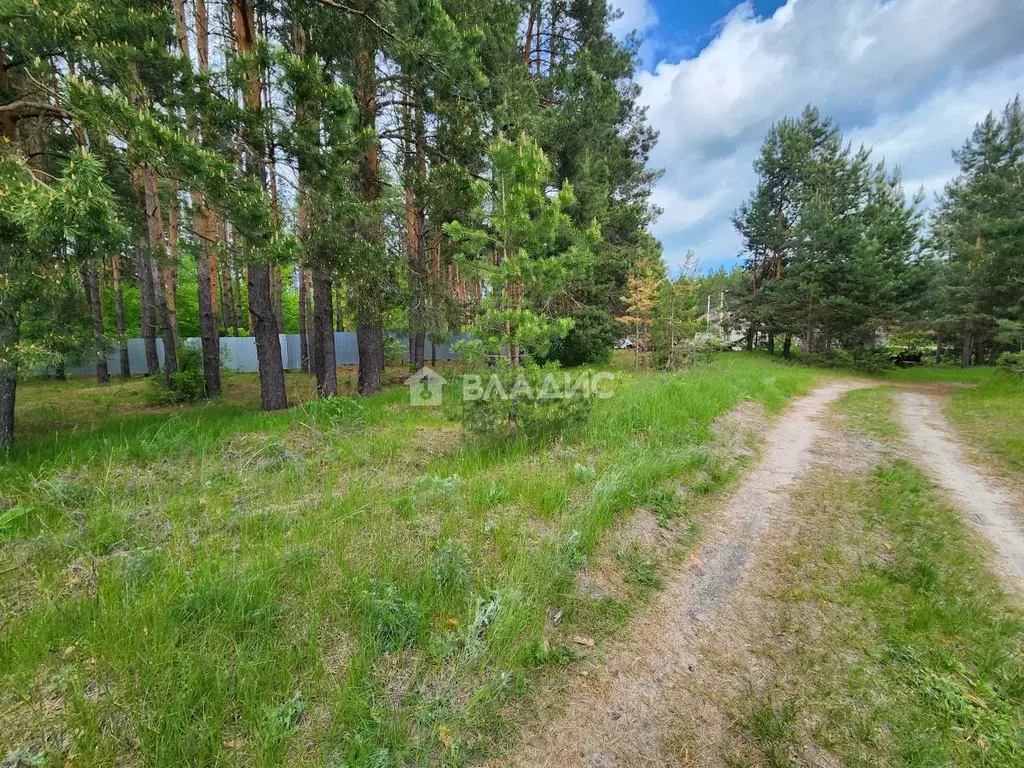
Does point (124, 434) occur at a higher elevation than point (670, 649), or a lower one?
higher

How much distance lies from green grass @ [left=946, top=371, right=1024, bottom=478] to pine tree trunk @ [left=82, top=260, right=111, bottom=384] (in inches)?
476

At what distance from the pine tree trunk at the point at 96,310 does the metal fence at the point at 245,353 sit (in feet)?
9.02

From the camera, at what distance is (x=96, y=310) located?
12594mm

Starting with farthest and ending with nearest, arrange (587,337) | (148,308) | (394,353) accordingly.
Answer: (394,353) → (148,308) → (587,337)

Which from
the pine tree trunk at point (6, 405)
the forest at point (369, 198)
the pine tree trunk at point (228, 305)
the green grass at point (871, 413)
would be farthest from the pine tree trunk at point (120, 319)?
the green grass at point (871, 413)

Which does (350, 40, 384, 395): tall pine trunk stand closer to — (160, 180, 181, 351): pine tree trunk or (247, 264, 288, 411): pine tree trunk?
(247, 264, 288, 411): pine tree trunk

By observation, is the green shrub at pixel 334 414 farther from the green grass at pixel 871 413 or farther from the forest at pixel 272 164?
the green grass at pixel 871 413

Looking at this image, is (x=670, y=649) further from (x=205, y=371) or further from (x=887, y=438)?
(x=205, y=371)

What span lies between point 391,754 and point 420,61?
9031 mm

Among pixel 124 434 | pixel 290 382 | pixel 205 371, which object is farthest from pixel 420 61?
pixel 290 382

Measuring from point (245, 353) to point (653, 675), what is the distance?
2425cm

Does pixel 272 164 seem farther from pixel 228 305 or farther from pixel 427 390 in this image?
pixel 228 305

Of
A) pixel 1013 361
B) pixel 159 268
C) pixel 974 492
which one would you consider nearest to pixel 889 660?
pixel 974 492

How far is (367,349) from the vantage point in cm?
1031
